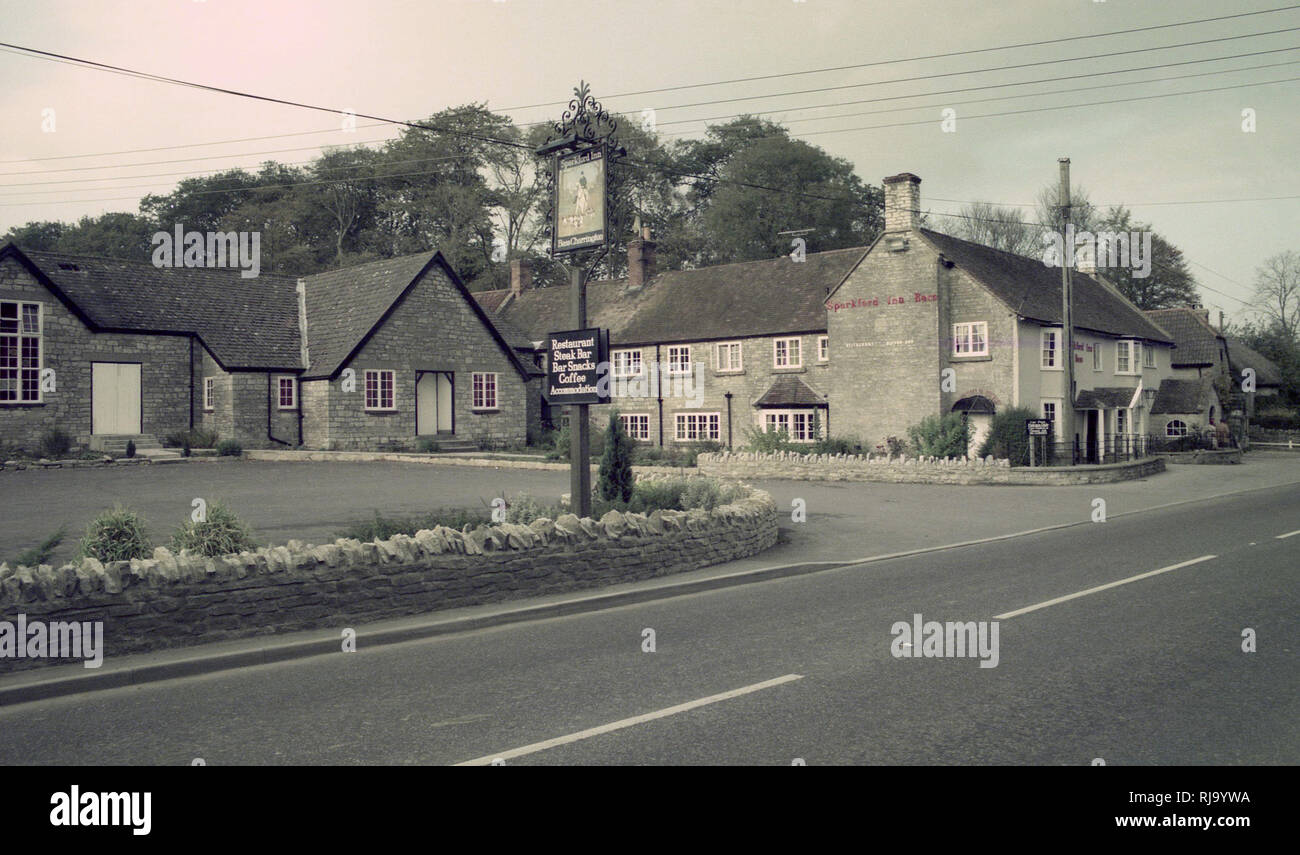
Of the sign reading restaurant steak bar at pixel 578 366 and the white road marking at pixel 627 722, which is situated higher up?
the sign reading restaurant steak bar at pixel 578 366

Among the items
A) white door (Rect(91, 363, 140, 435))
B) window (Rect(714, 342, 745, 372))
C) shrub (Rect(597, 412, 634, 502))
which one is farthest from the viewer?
window (Rect(714, 342, 745, 372))

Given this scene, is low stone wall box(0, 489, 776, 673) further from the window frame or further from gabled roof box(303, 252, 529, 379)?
gabled roof box(303, 252, 529, 379)

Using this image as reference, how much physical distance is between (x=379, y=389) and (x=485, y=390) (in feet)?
16.9

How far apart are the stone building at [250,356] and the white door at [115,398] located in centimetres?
5

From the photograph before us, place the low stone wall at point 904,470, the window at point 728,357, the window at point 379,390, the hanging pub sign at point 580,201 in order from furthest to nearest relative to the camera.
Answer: the window at point 728,357, the window at point 379,390, the low stone wall at point 904,470, the hanging pub sign at point 580,201

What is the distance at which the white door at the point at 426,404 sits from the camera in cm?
3831

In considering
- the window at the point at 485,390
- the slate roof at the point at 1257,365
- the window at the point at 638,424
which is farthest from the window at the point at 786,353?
the slate roof at the point at 1257,365

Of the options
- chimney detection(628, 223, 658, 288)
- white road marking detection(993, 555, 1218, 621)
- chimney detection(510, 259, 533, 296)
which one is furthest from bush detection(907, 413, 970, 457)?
chimney detection(510, 259, 533, 296)

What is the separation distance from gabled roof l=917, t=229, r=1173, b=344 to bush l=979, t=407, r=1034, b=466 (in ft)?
15.9

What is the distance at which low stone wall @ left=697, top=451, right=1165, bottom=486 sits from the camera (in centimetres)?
2686

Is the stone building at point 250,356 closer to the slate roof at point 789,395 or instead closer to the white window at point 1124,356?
the slate roof at point 789,395

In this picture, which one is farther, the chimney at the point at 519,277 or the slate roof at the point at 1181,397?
the chimney at the point at 519,277
